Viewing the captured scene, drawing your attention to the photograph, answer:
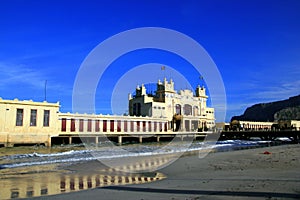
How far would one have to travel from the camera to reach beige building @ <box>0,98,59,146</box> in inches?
1468

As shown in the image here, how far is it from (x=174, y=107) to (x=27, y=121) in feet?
130

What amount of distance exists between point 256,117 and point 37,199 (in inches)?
8026

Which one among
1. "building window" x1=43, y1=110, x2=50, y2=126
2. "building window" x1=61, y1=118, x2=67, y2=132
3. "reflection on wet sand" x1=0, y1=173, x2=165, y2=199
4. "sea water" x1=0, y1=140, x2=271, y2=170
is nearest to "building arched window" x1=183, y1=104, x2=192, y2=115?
"building window" x1=61, y1=118, x2=67, y2=132

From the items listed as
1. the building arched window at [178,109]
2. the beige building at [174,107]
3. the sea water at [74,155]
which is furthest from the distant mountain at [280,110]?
the sea water at [74,155]

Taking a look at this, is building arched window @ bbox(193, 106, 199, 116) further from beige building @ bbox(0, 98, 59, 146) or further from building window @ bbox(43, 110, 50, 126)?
building window @ bbox(43, 110, 50, 126)

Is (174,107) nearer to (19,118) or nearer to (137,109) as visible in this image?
(137,109)

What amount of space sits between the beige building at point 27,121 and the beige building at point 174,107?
92.0 ft

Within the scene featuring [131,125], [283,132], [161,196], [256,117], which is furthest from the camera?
[256,117]

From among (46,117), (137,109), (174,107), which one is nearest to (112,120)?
(46,117)

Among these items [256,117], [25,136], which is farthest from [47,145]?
[256,117]

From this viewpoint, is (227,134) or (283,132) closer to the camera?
(283,132)

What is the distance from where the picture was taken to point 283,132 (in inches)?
2365

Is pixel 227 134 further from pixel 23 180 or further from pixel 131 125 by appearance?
pixel 23 180

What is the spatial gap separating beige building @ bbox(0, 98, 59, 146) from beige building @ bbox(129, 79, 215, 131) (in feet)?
92.0
